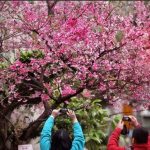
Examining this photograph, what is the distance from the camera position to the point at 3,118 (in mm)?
7637

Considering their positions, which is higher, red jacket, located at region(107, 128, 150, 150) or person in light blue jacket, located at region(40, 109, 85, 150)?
person in light blue jacket, located at region(40, 109, 85, 150)

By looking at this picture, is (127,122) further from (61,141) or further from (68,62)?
(68,62)

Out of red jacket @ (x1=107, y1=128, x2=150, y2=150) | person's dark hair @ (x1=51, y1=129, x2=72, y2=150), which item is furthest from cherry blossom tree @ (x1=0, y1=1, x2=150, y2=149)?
person's dark hair @ (x1=51, y1=129, x2=72, y2=150)

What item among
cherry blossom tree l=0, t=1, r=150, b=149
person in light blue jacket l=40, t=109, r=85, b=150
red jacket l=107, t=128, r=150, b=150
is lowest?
red jacket l=107, t=128, r=150, b=150

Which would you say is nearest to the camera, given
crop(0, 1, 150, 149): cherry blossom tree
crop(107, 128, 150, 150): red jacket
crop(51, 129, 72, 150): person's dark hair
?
crop(51, 129, 72, 150): person's dark hair

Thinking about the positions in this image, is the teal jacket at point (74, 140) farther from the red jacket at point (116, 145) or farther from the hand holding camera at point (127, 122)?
the hand holding camera at point (127, 122)

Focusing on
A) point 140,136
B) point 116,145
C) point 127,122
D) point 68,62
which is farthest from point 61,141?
point 68,62

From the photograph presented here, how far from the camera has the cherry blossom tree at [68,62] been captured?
23.3ft

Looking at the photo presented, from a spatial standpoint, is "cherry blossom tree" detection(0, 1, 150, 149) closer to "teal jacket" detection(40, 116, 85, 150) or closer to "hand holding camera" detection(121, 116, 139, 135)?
"hand holding camera" detection(121, 116, 139, 135)

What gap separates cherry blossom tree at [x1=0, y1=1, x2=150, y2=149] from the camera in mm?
7102

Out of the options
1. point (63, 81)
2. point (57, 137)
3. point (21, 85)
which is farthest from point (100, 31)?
point (57, 137)

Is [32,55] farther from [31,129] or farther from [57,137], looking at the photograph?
[57,137]

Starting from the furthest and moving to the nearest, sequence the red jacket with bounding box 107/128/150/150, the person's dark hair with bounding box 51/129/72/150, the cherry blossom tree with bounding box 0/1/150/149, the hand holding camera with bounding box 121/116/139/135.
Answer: the cherry blossom tree with bounding box 0/1/150/149
the hand holding camera with bounding box 121/116/139/135
the red jacket with bounding box 107/128/150/150
the person's dark hair with bounding box 51/129/72/150

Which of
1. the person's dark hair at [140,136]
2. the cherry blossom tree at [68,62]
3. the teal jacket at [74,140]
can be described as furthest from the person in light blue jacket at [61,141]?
the cherry blossom tree at [68,62]
